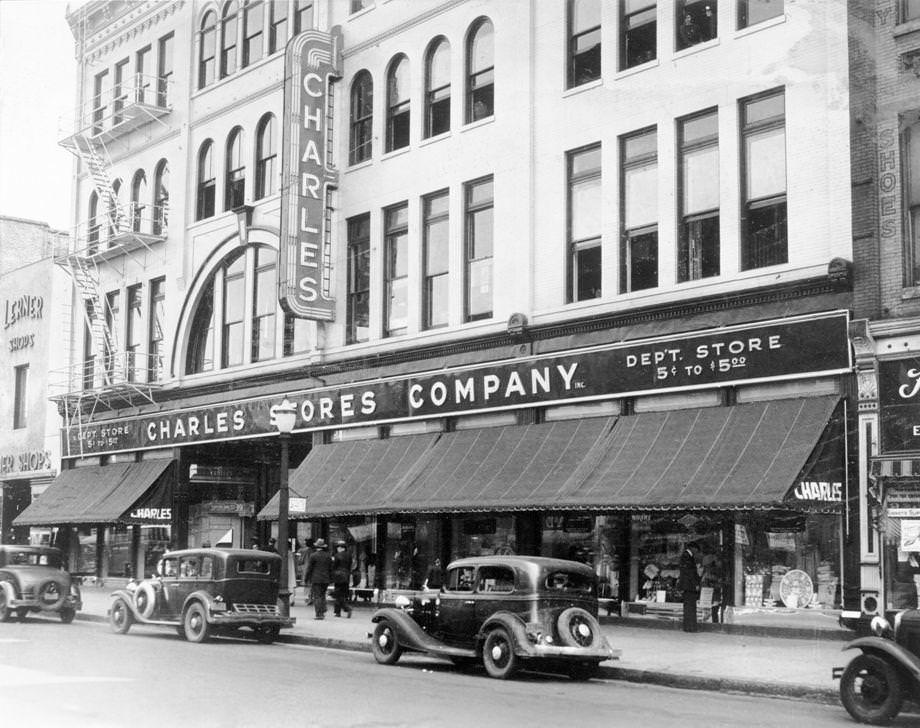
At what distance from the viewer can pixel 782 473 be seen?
57.6 ft

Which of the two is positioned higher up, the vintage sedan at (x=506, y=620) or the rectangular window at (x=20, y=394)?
the rectangular window at (x=20, y=394)

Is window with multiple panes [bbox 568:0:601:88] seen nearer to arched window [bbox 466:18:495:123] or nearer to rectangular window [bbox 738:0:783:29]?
arched window [bbox 466:18:495:123]

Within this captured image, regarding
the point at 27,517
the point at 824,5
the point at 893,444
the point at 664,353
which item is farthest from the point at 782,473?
the point at 27,517

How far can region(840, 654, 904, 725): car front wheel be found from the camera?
11.5m

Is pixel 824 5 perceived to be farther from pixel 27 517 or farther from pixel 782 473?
pixel 27 517

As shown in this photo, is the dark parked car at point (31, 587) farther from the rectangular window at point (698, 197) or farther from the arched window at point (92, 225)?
the arched window at point (92, 225)

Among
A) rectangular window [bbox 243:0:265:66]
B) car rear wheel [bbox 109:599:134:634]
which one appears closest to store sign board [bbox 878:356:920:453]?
car rear wheel [bbox 109:599:134:634]

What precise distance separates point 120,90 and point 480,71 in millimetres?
16222

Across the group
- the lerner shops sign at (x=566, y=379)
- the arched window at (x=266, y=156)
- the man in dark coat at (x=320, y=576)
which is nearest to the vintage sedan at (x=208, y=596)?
the man in dark coat at (x=320, y=576)

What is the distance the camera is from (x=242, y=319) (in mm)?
31812

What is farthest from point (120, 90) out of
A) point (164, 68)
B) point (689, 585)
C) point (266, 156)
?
point (689, 585)

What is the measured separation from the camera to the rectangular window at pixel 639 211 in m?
21.6

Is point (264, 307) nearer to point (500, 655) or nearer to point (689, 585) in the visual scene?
point (689, 585)

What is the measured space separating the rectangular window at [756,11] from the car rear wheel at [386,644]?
11899mm
